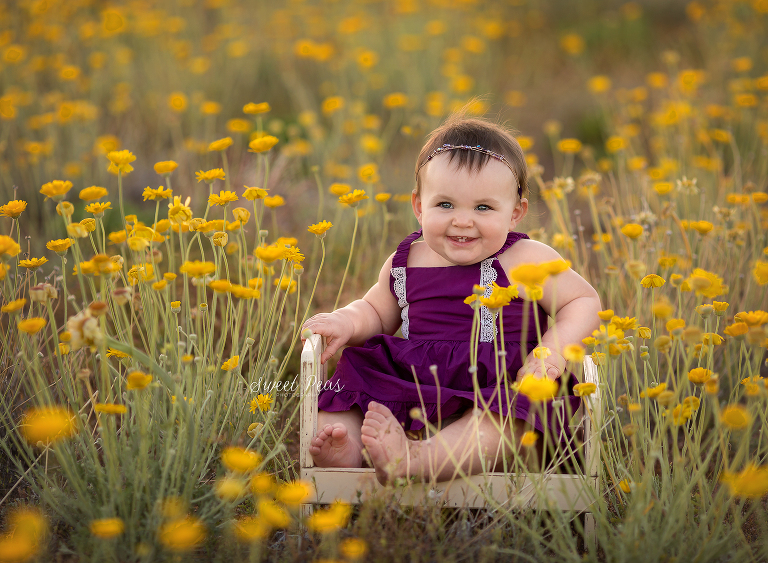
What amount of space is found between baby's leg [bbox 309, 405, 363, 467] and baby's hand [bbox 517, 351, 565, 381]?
431 mm

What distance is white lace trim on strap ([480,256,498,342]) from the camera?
1817mm

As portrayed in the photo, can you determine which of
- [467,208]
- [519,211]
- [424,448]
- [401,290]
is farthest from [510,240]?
[424,448]

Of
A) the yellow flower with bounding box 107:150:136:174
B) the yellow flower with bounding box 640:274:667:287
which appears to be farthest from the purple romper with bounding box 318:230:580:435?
the yellow flower with bounding box 107:150:136:174

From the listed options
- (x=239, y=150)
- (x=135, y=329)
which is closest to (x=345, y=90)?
(x=239, y=150)

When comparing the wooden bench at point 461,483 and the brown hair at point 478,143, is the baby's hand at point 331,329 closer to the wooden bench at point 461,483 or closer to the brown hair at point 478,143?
the wooden bench at point 461,483

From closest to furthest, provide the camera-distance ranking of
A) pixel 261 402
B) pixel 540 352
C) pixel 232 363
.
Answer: pixel 540 352 < pixel 232 363 < pixel 261 402

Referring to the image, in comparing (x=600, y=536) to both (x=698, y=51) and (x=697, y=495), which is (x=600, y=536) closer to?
(x=697, y=495)

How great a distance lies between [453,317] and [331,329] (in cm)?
35

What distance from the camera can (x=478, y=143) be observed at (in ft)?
5.98

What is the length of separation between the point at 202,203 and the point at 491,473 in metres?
2.30

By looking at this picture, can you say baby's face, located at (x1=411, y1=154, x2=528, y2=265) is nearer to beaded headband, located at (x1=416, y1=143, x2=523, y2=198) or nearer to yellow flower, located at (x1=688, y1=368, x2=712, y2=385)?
beaded headband, located at (x1=416, y1=143, x2=523, y2=198)

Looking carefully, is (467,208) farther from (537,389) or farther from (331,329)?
(537,389)

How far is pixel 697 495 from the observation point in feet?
5.60

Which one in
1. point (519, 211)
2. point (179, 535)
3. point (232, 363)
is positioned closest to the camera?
point (179, 535)
